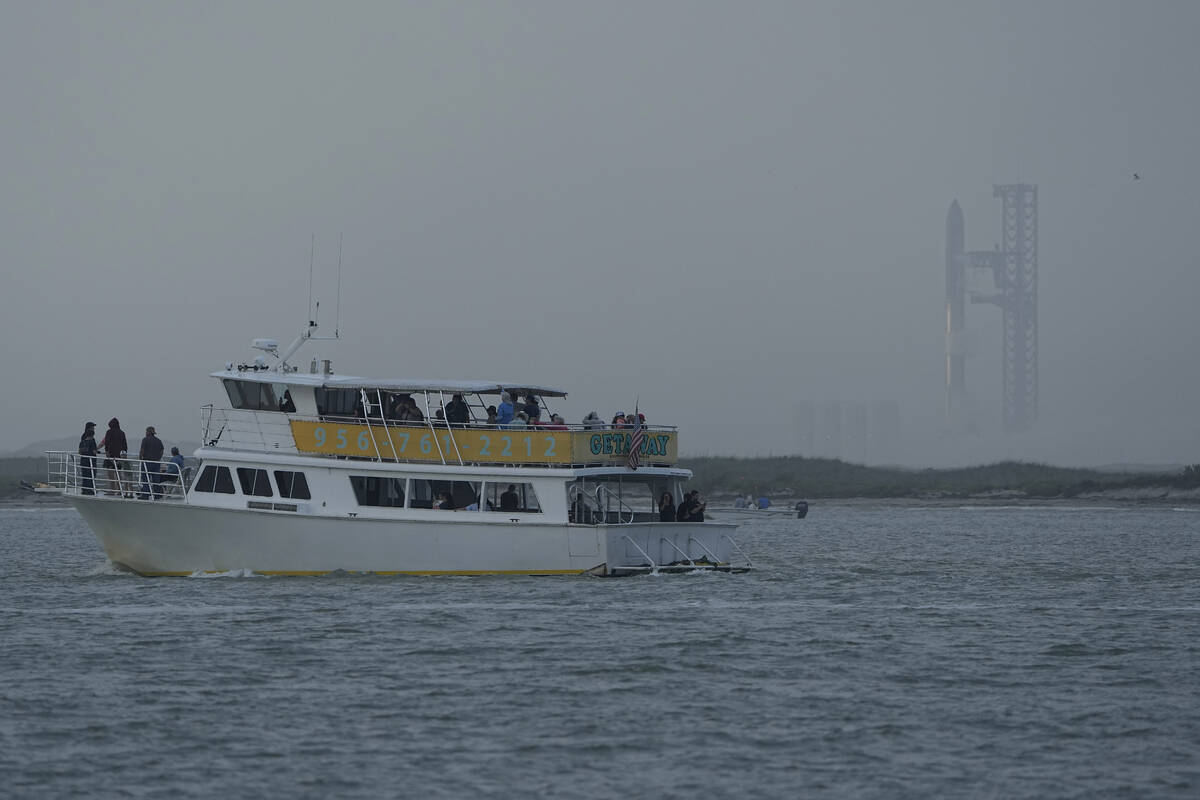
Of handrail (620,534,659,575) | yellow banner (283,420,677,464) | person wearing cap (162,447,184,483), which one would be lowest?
handrail (620,534,659,575)

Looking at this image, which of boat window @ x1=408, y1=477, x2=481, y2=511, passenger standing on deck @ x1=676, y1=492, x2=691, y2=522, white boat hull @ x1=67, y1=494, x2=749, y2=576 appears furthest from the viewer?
passenger standing on deck @ x1=676, y1=492, x2=691, y2=522

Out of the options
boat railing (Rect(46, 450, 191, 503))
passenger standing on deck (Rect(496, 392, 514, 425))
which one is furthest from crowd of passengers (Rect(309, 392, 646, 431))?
boat railing (Rect(46, 450, 191, 503))

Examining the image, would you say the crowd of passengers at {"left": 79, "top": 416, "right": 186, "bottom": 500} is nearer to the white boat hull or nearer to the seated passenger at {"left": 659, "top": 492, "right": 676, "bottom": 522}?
the white boat hull

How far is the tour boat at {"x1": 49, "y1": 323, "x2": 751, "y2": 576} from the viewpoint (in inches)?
1355

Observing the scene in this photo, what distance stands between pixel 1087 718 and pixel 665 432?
1602 cm

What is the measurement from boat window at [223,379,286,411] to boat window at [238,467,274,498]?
73.6 inches

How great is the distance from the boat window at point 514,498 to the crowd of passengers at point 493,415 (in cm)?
139

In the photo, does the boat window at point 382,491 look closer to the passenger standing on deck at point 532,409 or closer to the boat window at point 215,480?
the boat window at point 215,480

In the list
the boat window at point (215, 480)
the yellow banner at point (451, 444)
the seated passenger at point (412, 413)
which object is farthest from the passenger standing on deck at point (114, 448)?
the seated passenger at point (412, 413)

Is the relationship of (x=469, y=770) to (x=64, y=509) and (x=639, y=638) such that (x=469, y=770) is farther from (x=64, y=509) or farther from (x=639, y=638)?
(x=64, y=509)

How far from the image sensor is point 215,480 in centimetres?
3516

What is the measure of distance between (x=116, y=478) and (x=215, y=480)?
2.74 m

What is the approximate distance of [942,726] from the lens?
68.5ft

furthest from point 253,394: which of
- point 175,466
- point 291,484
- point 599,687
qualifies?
point 599,687
